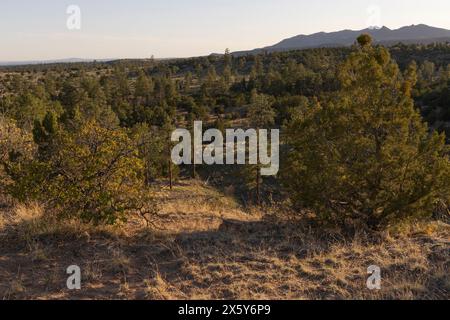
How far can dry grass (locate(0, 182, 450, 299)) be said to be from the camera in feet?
17.2

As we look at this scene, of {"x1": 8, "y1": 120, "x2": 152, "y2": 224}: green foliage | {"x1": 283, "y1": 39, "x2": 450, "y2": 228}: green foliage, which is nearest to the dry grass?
{"x1": 8, "y1": 120, "x2": 152, "y2": 224}: green foliage

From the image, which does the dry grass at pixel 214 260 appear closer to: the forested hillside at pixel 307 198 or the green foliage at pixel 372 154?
the forested hillside at pixel 307 198

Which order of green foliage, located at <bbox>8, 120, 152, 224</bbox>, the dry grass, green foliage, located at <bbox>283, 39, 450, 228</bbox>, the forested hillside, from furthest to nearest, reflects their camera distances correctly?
green foliage, located at <bbox>283, 39, 450, 228</bbox> < green foliage, located at <bbox>8, 120, 152, 224</bbox> < the forested hillside < the dry grass

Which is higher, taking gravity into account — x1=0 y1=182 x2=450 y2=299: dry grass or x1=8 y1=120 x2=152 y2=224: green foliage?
x1=8 y1=120 x2=152 y2=224: green foliage

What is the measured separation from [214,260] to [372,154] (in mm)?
3790

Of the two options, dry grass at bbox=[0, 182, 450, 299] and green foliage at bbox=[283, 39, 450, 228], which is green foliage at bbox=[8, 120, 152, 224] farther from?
green foliage at bbox=[283, 39, 450, 228]

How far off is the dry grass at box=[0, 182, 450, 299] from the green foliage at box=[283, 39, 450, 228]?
1.97ft

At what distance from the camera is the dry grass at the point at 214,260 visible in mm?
5250

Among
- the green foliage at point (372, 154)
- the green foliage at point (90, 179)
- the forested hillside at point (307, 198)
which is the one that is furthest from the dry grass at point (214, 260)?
the green foliage at point (372, 154)

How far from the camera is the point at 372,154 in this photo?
7855 millimetres
